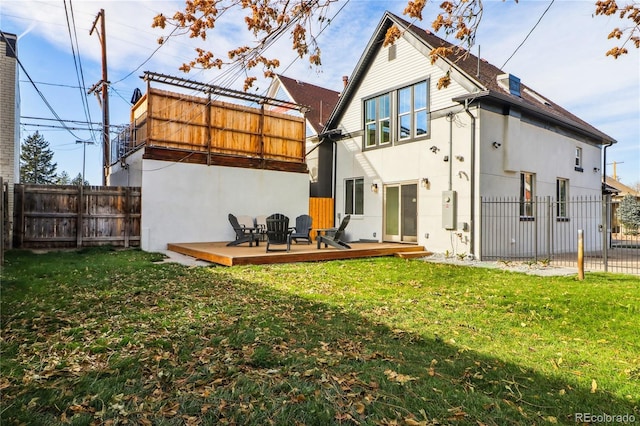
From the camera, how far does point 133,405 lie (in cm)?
230

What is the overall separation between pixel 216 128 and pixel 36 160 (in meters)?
49.2

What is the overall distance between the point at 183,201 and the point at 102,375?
9374mm

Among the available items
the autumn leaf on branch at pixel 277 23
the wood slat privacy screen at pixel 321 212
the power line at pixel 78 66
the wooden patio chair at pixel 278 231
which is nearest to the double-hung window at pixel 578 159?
the wood slat privacy screen at pixel 321 212

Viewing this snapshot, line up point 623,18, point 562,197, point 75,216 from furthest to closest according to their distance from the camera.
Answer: point 562,197
point 75,216
point 623,18

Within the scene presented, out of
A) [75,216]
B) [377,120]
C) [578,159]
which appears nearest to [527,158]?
[578,159]

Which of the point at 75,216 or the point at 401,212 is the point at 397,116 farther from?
the point at 75,216

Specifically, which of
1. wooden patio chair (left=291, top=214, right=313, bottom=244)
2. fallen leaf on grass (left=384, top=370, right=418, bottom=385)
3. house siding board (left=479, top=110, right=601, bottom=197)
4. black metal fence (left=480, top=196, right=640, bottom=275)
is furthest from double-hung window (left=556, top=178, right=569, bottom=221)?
fallen leaf on grass (left=384, top=370, right=418, bottom=385)

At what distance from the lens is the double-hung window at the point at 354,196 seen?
13875 millimetres

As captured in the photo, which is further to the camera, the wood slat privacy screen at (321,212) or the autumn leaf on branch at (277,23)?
the wood slat privacy screen at (321,212)

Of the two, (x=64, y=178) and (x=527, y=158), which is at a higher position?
(x=64, y=178)

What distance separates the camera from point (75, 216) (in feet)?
34.4

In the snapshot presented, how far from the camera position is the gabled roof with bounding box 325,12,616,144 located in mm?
10094

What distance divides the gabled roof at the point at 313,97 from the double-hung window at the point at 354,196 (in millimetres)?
4698

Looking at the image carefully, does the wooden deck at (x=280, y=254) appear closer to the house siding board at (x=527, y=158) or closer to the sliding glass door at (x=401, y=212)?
the sliding glass door at (x=401, y=212)
